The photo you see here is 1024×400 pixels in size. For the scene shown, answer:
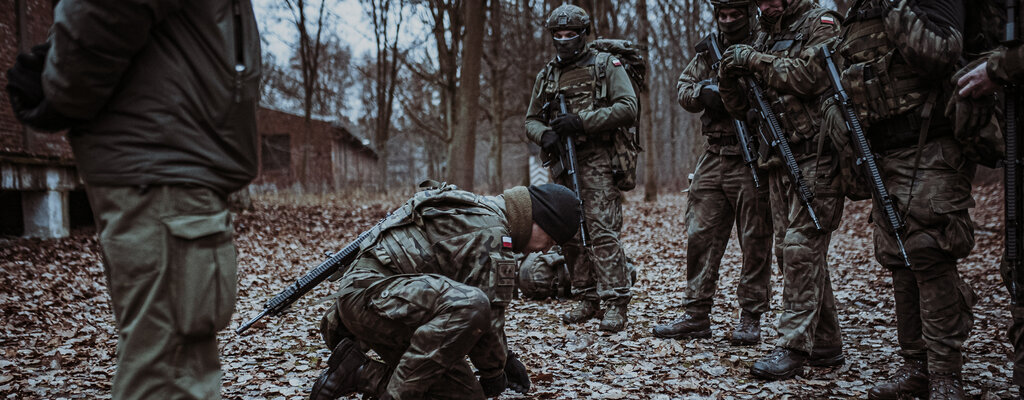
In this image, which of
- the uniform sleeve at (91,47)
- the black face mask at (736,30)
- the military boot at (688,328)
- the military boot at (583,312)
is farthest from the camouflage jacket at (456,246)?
the black face mask at (736,30)

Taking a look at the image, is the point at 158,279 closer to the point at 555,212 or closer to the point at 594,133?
the point at 555,212

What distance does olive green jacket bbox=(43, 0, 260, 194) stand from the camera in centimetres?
186

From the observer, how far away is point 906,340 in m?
3.56

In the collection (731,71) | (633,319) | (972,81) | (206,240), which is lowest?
(633,319)

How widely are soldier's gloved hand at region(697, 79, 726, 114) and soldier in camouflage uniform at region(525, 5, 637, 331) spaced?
64 centimetres

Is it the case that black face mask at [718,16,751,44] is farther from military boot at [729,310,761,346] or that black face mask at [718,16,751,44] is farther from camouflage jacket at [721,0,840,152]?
military boot at [729,310,761,346]

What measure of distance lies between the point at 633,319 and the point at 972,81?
3.29 m

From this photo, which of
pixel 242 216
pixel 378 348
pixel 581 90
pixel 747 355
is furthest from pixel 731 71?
pixel 242 216

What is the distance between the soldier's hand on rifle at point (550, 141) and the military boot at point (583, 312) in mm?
1366

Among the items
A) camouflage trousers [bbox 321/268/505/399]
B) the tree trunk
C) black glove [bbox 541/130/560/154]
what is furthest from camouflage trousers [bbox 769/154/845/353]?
the tree trunk

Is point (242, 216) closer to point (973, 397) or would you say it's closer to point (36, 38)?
point (36, 38)

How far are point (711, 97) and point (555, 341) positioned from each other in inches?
86.4

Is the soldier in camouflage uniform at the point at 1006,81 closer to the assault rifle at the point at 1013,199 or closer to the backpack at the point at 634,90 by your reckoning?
the assault rifle at the point at 1013,199

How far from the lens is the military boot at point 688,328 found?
4.81m
